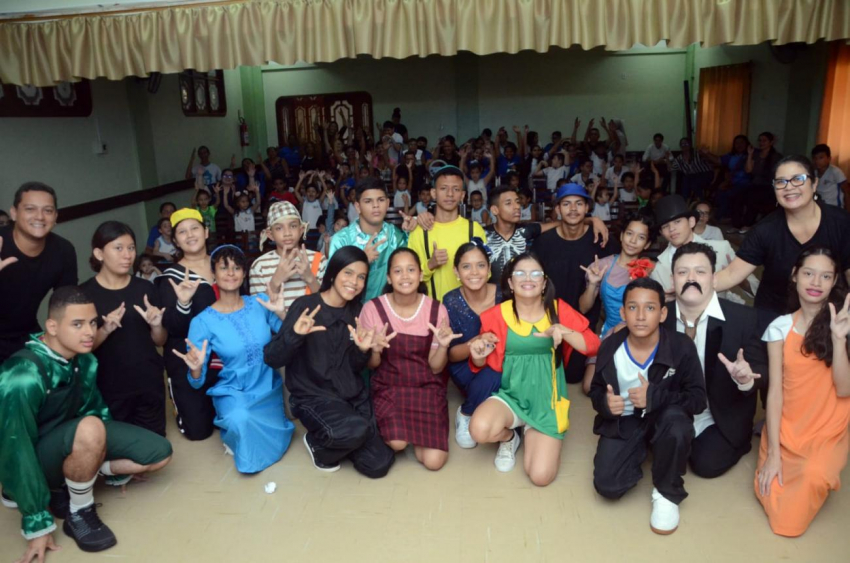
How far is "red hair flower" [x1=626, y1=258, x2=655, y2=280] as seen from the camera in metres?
3.90

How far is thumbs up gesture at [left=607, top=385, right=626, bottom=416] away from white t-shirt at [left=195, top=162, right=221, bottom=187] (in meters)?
9.01

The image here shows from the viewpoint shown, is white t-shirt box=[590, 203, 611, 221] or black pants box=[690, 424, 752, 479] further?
white t-shirt box=[590, 203, 611, 221]

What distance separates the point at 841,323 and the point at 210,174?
Result: 32.4 ft

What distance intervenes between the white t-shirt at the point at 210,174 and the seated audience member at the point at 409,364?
26.2 ft

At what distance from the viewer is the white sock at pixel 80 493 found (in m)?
2.88

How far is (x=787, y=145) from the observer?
1002 centimetres

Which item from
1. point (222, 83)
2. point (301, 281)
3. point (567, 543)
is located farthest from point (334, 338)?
point (222, 83)

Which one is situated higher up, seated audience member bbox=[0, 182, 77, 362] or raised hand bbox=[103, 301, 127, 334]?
seated audience member bbox=[0, 182, 77, 362]

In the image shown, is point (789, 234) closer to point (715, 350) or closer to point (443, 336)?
point (715, 350)

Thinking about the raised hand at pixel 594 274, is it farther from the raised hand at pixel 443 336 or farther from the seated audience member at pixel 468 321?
the raised hand at pixel 443 336

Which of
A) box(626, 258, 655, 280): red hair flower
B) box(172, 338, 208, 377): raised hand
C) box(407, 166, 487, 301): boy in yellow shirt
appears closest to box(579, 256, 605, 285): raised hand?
box(626, 258, 655, 280): red hair flower

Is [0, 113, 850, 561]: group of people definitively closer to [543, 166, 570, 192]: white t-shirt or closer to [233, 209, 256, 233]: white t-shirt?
[233, 209, 256, 233]: white t-shirt

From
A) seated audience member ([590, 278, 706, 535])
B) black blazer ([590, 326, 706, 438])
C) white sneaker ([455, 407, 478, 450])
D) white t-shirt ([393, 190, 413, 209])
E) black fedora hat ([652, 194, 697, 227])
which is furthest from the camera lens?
white t-shirt ([393, 190, 413, 209])

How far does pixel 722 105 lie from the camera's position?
1210 centimetres
